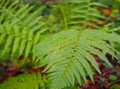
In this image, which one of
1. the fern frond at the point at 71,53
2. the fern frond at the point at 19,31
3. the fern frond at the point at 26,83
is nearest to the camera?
the fern frond at the point at 71,53

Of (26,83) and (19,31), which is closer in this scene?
(26,83)

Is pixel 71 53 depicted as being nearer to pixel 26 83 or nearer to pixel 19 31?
pixel 26 83

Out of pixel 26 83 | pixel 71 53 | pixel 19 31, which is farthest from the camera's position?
pixel 19 31

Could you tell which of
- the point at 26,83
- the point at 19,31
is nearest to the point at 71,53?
the point at 26,83

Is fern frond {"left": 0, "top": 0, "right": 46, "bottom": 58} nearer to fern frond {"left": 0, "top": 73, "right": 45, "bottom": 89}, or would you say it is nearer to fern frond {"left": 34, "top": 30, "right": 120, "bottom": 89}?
fern frond {"left": 0, "top": 73, "right": 45, "bottom": 89}

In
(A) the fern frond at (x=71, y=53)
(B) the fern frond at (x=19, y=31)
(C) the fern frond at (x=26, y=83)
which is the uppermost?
(B) the fern frond at (x=19, y=31)

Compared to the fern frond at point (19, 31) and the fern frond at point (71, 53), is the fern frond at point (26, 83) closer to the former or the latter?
the fern frond at point (19, 31)

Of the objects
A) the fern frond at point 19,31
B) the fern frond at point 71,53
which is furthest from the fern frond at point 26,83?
the fern frond at point 71,53

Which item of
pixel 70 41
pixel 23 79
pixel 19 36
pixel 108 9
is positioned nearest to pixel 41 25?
pixel 19 36
